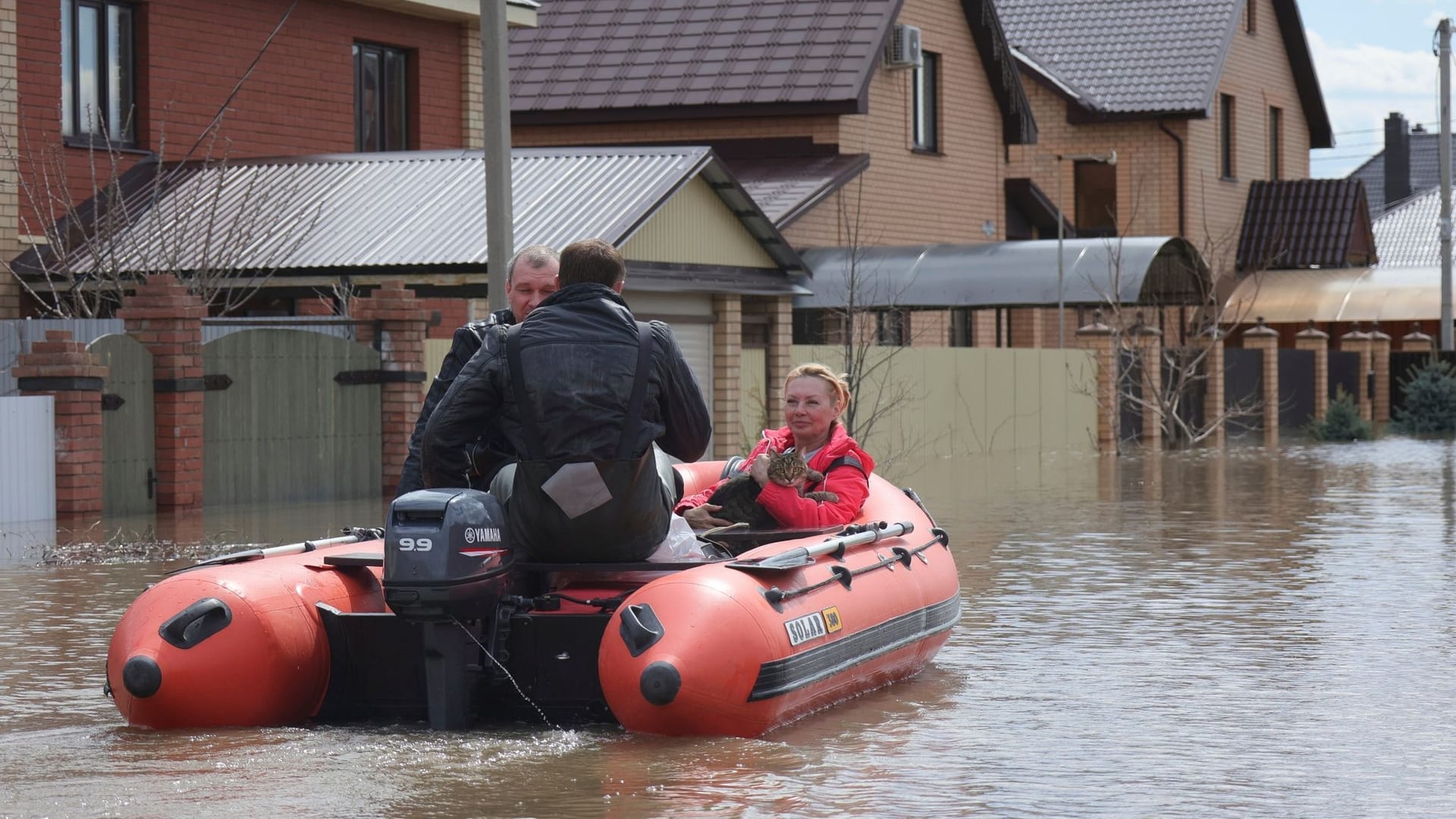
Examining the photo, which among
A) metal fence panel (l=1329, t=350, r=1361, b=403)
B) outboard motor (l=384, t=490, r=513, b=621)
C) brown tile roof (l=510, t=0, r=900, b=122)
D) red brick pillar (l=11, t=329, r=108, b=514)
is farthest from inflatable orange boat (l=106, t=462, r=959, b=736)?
metal fence panel (l=1329, t=350, r=1361, b=403)

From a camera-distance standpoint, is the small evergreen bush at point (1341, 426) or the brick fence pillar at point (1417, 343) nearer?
the small evergreen bush at point (1341, 426)

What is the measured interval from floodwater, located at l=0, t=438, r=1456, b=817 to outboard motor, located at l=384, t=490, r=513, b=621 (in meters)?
0.49

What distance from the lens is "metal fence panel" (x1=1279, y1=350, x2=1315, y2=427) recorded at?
38.9 metres

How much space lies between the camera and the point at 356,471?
2019 centimetres

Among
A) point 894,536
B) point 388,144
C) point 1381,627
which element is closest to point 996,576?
point 1381,627

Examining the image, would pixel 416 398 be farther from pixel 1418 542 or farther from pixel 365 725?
pixel 365 725

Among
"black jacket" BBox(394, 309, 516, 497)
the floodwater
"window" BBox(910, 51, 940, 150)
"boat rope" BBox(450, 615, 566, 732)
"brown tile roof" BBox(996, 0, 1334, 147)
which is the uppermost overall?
"brown tile roof" BBox(996, 0, 1334, 147)

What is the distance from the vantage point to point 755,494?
9.94m

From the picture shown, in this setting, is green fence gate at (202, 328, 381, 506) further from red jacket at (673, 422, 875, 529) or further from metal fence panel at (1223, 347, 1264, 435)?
metal fence panel at (1223, 347, 1264, 435)

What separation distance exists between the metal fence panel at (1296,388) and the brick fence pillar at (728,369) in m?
16.7

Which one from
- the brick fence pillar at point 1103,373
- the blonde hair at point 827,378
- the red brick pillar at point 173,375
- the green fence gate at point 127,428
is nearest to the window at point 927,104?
the brick fence pillar at point 1103,373

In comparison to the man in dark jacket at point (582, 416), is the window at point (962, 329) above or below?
above

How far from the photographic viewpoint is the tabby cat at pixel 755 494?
9766 millimetres

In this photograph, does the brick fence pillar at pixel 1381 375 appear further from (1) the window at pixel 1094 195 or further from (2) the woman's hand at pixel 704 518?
(2) the woman's hand at pixel 704 518
